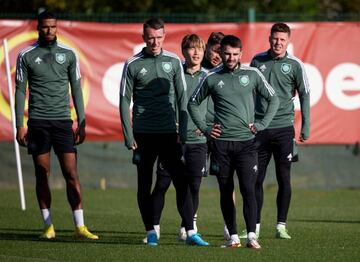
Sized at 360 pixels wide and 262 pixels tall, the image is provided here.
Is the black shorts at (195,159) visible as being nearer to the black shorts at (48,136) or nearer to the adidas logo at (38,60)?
the black shorts at (48,136)

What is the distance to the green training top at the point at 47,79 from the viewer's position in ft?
41.0

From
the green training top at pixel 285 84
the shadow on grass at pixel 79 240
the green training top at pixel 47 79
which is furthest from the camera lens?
the green training top at pixel 285 84

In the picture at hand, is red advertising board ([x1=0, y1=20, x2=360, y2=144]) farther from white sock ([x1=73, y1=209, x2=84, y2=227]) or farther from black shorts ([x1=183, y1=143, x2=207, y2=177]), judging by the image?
black shorts ([x1=183, y1=143, x2=207, y2=177])

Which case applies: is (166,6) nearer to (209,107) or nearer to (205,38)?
(205,38)

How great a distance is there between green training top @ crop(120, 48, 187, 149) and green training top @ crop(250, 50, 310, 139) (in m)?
1.46

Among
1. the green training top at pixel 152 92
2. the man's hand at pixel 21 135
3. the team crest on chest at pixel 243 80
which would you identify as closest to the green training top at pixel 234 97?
the team crest on chest at pixel 243 80

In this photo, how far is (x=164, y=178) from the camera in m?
12.6

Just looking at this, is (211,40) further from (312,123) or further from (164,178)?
(312,123)

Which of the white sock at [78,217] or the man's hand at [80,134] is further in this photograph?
the white sock at [78,217]

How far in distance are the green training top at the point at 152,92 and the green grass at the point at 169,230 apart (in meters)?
1.30

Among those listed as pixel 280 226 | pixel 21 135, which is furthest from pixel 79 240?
pixel 280 226

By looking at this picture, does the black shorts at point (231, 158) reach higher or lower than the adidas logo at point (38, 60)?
lower

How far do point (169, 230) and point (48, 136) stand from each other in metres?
2.18

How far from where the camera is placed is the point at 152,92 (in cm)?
1167
